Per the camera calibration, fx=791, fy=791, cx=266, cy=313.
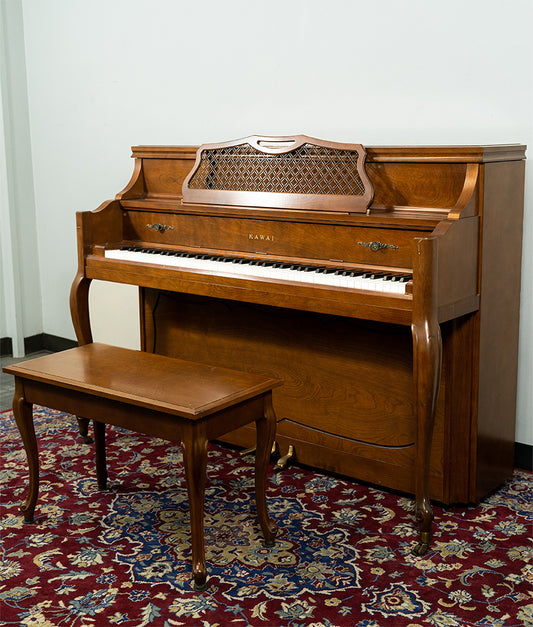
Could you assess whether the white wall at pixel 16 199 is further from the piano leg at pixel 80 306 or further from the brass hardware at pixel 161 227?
the brass hardware at pixel 161 227

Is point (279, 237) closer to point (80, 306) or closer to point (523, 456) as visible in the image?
point (80, 306)

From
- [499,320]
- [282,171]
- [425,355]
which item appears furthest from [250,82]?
[425,355]

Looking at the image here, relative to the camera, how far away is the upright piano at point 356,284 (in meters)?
2.68

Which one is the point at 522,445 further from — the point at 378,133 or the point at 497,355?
the point at 378,133

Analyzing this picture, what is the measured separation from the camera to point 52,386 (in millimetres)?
2701

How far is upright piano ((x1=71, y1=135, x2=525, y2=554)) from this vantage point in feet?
8.79

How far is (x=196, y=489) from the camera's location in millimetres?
2346

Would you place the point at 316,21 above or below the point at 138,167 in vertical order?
above

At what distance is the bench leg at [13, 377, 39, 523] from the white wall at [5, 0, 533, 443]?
65.5 inches

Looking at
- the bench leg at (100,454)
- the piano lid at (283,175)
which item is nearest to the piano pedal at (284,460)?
the bench leg at (100,454)

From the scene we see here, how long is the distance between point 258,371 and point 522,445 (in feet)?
3.76

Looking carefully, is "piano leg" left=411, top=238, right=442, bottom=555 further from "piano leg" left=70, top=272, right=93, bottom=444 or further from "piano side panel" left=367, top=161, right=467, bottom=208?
"piano leg" left=70, top=272, right=93, bottom=444

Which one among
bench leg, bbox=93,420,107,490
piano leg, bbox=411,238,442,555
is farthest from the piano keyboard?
bench leg, bbox=93,420,107,490

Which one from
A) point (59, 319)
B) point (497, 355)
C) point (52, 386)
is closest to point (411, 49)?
point (497, 355)
